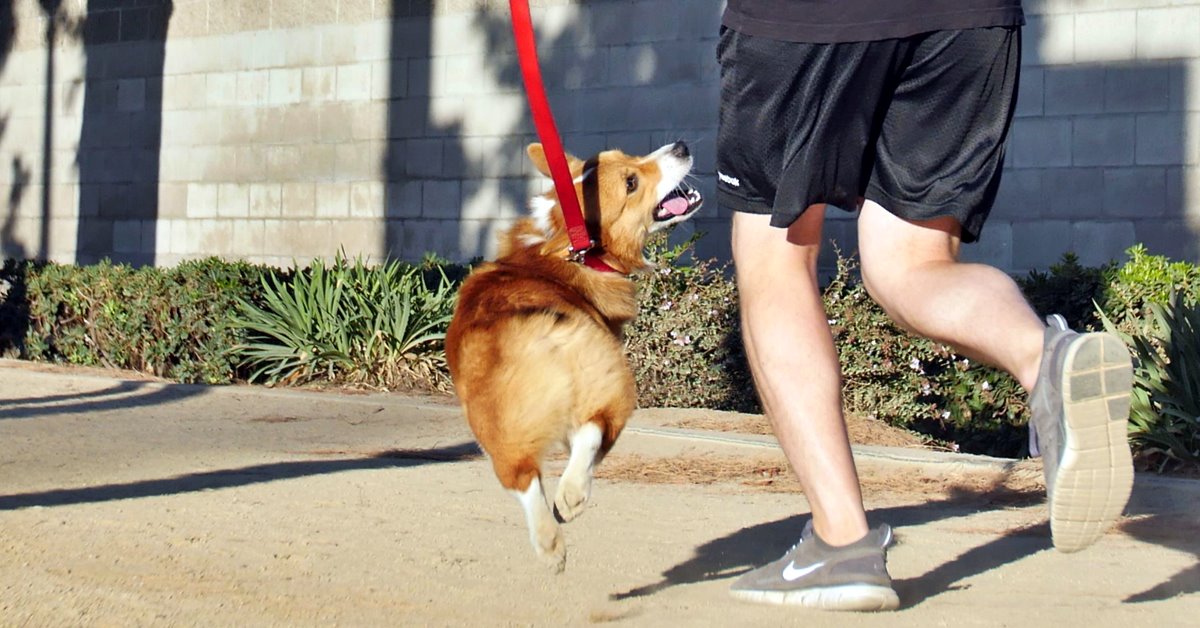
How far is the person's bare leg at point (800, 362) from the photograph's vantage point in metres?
3.47

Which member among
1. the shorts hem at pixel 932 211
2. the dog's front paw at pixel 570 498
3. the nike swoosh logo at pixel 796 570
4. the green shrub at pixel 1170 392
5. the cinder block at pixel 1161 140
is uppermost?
the cinder block at pixel 1161 140

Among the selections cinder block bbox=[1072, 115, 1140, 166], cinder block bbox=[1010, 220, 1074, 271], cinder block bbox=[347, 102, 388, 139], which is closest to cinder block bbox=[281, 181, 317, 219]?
cinder block bbox=[347, 102, 388, 139]

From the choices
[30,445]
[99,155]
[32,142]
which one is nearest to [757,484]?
[30,445]

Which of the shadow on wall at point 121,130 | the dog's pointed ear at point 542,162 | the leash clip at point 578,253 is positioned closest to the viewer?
the leash clip at point 578,253

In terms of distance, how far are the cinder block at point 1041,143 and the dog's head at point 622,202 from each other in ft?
16.3

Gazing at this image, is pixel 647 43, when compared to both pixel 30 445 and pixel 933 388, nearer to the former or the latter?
pixel 933 388

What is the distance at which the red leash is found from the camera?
3.83 meters

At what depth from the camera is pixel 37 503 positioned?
4.95 metres

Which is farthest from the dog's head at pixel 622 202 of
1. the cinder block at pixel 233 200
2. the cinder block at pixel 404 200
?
the cinder block at pixel 233 200

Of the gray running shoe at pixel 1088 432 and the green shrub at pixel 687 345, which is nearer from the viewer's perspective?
the gray running shoe at pixel 1088 432

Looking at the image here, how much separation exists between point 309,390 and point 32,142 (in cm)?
758

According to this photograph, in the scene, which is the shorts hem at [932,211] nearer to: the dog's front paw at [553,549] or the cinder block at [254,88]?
the dog's front paw at [553,549]

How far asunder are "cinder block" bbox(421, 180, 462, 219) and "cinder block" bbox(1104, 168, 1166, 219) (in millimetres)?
5111

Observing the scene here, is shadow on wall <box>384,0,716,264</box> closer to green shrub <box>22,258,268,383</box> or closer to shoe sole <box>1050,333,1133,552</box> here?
green shrub <box>22,258,268,383</box>
